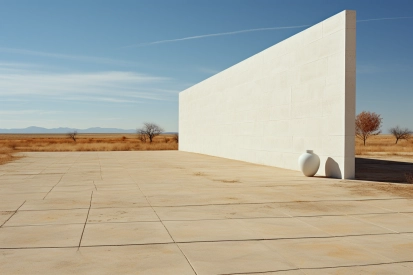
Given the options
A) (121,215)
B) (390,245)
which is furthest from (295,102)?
(390,245)

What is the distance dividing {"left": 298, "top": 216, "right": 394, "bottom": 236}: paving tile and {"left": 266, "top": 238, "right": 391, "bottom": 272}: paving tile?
1.84 feet

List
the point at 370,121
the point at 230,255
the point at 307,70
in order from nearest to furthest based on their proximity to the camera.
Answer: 1. the point at 230,255
2. the point at 307,70
3. the point at 370,121

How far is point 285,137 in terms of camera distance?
19.1m

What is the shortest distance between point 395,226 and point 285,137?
38.3ft

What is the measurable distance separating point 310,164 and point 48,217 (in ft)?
31.3

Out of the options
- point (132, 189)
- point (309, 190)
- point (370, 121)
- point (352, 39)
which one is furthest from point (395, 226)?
point (370, 121)

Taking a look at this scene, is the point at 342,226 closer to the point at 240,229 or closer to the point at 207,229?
the point at 240,229

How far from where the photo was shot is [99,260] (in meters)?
5.48

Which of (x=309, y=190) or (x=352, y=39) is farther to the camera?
(x=352, y=39)

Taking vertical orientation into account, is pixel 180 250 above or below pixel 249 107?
below

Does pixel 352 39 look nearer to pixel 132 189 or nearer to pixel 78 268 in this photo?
pixel 132 189

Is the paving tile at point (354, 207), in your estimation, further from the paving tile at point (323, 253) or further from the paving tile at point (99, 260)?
the paving tile at point (99, 260)

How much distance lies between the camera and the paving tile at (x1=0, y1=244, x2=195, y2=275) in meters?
5.09

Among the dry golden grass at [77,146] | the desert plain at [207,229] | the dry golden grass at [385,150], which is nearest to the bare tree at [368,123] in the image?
the dry golden grass at [385,150]
